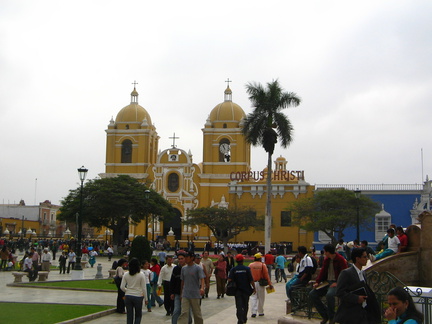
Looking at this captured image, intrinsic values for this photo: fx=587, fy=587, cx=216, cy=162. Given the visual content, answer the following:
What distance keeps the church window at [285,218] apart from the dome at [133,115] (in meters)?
18.1

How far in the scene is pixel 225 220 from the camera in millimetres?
48406

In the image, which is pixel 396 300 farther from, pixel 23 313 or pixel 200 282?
pixel 23 313

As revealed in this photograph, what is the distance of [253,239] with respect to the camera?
54.6 metres

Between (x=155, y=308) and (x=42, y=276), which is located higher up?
(x=42, y=276)

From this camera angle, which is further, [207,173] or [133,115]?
[133,115]

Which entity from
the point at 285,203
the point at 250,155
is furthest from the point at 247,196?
the point at 250,155

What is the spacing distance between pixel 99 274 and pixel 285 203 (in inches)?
1340

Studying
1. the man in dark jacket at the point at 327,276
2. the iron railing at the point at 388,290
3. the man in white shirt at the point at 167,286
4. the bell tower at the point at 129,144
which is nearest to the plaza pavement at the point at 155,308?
the man in white shirt at the point at 167,286

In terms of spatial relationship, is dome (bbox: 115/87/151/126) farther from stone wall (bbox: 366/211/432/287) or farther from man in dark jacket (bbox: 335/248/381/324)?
man in dark jacket (bbox: 335/248/381/324)

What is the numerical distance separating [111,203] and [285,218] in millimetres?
17276

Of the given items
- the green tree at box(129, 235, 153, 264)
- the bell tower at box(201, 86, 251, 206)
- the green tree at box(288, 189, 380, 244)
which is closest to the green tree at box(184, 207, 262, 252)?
the green tree at box(288, 189, 380, 244)

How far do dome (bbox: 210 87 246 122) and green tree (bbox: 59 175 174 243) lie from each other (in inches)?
591

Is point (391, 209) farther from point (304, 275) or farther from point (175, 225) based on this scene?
point (304, 275)

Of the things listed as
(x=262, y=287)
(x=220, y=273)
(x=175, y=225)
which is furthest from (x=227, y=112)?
(x=262, y=287)
